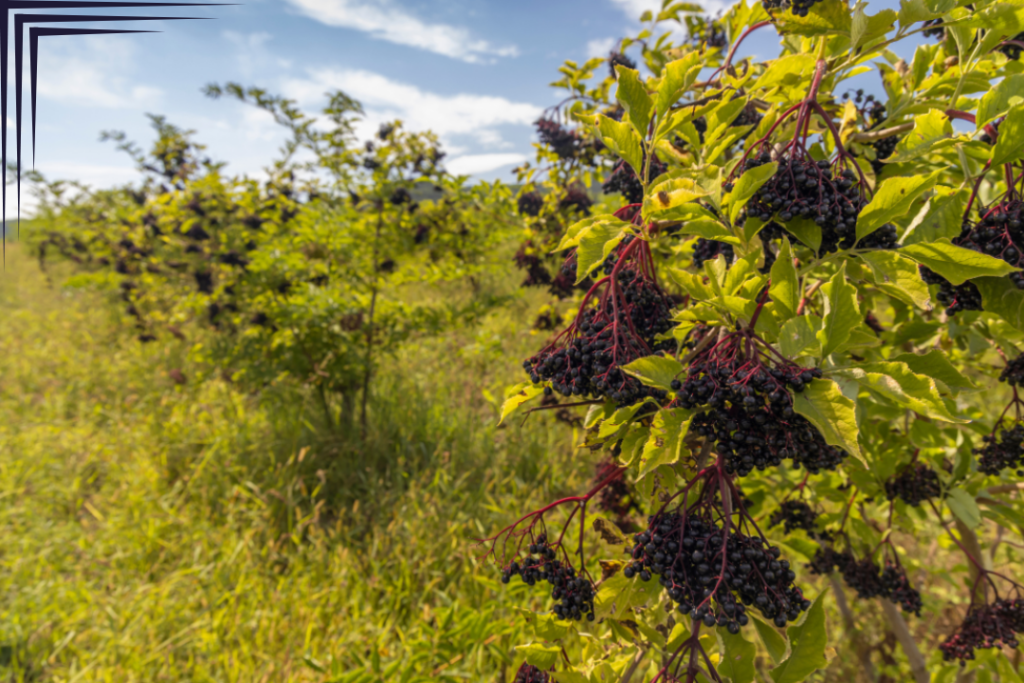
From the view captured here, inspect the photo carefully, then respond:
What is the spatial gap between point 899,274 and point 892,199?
13 centimetres

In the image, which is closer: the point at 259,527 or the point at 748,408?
the point at 748,408

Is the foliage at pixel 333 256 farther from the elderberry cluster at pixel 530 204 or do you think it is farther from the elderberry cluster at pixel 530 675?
the elderberry cluster at pixel 530 675

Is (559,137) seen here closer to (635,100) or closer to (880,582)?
(635,100)

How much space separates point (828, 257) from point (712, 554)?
23.4 inches

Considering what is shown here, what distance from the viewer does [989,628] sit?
58.6 inches

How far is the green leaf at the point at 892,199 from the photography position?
0.79 meters

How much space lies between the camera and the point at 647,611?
115 cm

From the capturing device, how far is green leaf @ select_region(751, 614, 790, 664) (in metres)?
0.89

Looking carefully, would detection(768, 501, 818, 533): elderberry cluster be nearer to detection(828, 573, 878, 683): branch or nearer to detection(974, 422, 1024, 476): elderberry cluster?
detection(974, 422, 1024, 476): elderberry cluster

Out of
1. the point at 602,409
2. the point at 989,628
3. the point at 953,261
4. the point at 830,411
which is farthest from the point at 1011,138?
the point at 989,628

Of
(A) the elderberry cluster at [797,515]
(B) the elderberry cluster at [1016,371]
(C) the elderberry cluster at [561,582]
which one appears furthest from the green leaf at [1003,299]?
(A) the elderberry cluster at [797,515]

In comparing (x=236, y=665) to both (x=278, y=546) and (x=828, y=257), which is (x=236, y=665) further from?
(x=828, y=257)

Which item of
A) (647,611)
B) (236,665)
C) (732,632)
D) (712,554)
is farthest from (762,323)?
(236,665)

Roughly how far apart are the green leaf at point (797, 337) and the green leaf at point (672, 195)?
283mm
